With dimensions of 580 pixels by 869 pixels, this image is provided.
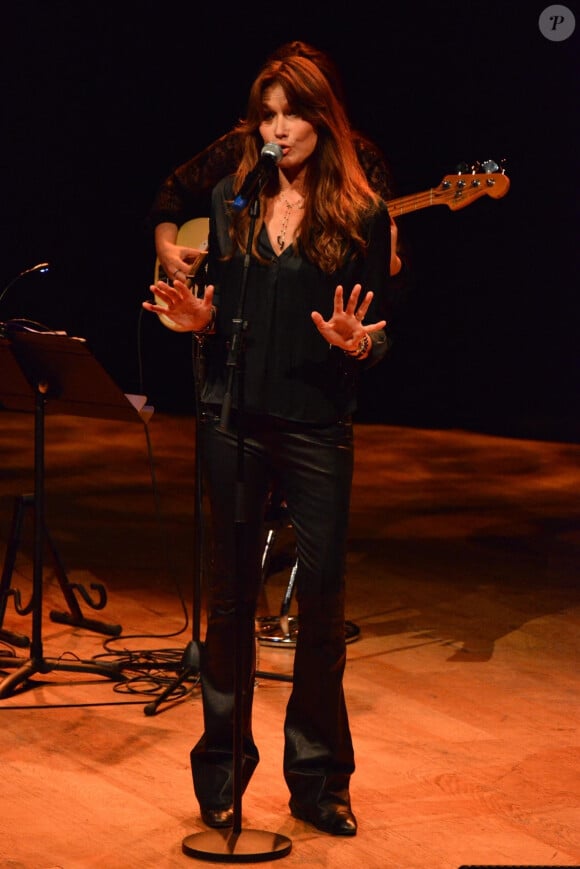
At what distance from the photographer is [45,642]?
5.24 m

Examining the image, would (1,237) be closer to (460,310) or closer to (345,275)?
(460,310)

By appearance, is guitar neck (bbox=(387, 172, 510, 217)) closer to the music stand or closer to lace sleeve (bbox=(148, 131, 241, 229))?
lace sleeve (bbox=(148, 131, 241, 229))

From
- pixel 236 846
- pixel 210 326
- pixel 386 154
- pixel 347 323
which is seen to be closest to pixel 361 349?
pixel 347 323

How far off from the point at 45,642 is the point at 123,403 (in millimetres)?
1224

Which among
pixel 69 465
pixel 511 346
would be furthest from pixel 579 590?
pixel 511 346

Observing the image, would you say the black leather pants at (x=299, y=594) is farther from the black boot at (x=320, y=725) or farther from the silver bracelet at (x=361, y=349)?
the silver bracelet at (x=361, y=349)

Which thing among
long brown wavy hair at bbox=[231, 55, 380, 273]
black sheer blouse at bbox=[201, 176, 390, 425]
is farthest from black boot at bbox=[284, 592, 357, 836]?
long brown wavy hair at bbox=[231, 55, 380, 273]

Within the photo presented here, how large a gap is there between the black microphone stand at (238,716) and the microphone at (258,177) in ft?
0.08

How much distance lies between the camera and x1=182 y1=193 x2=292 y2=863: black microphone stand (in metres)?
3.07

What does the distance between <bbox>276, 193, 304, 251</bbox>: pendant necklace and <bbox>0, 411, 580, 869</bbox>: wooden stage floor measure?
4.82ft

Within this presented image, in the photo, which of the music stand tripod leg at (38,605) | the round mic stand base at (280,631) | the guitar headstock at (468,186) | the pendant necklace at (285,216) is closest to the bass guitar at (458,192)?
the guitar headstock at (468,186)

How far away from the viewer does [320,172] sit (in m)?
3.36

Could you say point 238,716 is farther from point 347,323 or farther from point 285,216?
point 285,216

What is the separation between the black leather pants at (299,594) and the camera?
334 centimetres
